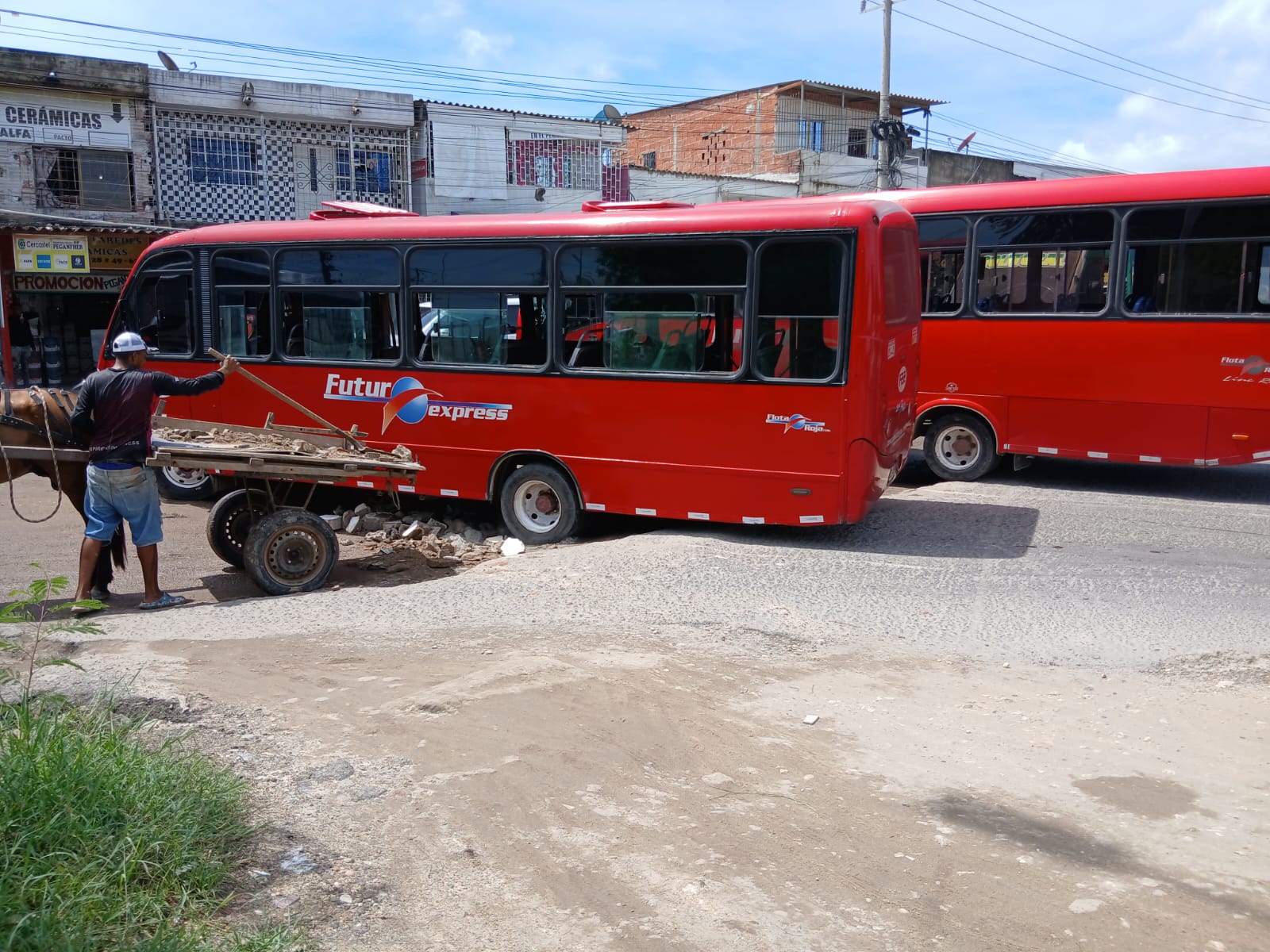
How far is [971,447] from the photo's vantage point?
1166 centimetres

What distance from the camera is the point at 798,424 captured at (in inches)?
328

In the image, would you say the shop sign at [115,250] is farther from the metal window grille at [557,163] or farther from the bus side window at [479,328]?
the bus side window at [479,328]

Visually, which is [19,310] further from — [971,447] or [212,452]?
[971,447]

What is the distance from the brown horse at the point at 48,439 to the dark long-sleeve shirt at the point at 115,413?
51 centimetres

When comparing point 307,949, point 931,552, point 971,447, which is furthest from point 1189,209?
point 307,949

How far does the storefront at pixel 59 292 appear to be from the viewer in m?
18.8

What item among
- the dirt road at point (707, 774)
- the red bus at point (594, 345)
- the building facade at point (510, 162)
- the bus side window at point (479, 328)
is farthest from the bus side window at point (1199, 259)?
the building facade at point (510, 162)

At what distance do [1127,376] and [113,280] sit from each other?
1958 cm

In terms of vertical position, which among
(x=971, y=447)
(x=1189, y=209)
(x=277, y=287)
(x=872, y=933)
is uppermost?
(x=1189, y=209)

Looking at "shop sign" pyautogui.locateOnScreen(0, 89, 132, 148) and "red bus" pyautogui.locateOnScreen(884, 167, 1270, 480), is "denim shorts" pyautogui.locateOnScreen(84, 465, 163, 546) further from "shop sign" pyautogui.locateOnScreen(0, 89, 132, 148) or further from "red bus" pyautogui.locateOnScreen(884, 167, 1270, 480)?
"shop sign" pyautogui.locateOnScreen(0, 89, 132, 148)

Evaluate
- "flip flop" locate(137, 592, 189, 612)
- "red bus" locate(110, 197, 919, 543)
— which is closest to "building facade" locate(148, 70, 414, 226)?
"red bus" locate(110, 197, 919, 543)

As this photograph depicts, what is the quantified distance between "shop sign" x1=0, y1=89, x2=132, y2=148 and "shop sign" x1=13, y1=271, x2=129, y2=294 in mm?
3268

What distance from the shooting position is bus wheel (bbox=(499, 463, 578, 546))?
9336mm

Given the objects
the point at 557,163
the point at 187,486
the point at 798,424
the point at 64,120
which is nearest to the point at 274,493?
the point at 187,486
